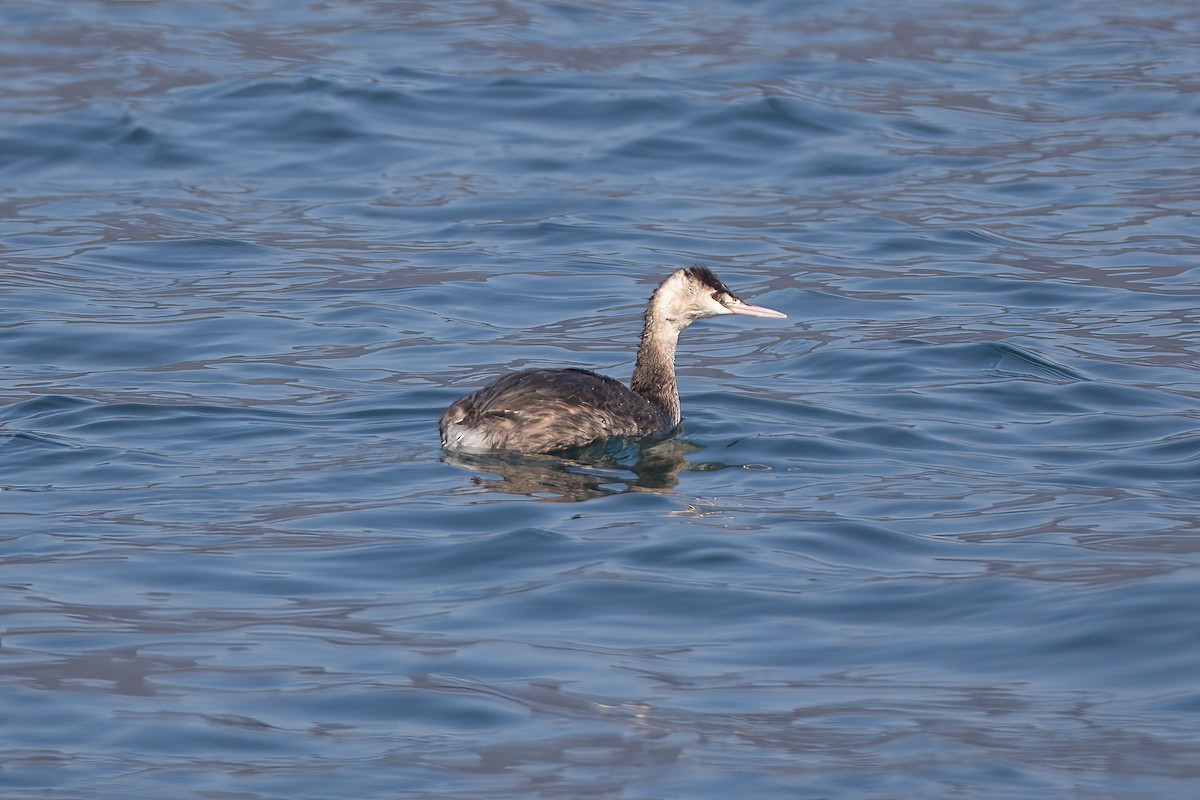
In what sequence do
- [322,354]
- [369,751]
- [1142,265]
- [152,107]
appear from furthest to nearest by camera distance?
[152,107], [1142,265], [322,354], [369,751]

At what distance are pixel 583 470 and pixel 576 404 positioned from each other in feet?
1.19

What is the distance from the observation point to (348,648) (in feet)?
24.5

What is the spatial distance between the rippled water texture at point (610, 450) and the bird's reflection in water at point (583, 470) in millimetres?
43

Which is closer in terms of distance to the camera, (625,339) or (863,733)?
(863,733)

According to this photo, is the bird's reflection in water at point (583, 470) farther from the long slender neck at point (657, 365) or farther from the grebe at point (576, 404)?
the long slender neck at point (657, 365)

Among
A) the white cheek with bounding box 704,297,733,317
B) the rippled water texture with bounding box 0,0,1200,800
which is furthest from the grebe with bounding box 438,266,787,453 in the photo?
the rippled water texture with bounding box 0,0,1200,800

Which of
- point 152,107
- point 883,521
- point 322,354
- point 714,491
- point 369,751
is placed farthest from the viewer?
point 152,107

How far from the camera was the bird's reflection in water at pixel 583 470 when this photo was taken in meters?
9.70

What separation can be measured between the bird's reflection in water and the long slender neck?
0.46 metres

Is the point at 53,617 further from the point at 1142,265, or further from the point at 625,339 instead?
the point at 1142,265

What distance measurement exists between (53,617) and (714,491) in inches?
141

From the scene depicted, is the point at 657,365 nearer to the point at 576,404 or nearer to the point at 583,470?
the point at 576,404

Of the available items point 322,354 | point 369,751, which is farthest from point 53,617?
point 322,354

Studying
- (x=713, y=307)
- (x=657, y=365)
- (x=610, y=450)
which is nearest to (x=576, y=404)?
(x=610, y=450)
